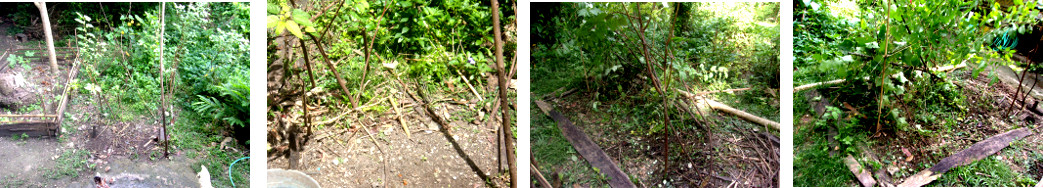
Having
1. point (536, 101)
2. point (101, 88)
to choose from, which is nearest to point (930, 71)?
point (536, 101)

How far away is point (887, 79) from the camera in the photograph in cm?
165

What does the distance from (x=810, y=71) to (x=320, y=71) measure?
1.64 metres

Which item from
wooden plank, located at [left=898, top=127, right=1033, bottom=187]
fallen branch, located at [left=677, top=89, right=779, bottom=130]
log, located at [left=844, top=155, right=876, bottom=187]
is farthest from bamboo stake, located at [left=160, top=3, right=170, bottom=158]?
wooden plank, located at [left=898, top=127, right=1033, bottom=187]

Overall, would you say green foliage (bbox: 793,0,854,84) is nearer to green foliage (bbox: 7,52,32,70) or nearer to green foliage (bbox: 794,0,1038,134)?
A: green foliage (bbox: 794,0,1038,134)

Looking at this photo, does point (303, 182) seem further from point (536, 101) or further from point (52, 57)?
point (52, 57)

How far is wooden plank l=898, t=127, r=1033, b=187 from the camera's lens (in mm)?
1688

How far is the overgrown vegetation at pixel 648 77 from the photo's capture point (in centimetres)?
156

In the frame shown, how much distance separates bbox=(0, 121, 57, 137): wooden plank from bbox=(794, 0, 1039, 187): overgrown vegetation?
8.49ft

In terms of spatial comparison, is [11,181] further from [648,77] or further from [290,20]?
[648,77]

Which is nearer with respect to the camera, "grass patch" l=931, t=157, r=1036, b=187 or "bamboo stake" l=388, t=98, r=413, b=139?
"bamboo stake" l=388, t=98, r=413, b=139

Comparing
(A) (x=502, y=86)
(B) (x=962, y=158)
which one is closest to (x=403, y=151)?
(A) (x=502, y=86)

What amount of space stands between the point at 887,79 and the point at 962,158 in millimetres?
417

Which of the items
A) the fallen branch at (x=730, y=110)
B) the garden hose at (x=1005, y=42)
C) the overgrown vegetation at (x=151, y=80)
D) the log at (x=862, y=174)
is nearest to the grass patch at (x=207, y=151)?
the overgrown vegetation at (x=151, y=80)

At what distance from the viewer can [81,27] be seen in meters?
1.69
